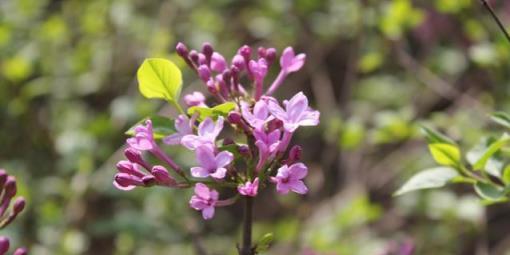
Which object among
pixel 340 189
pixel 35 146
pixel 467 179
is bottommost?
pixel 340 189

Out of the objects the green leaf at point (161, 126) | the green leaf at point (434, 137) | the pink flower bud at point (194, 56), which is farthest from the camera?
the green leaf at point (434, 137)

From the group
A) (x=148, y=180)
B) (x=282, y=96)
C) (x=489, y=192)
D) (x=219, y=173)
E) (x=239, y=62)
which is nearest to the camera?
(x=219, y=173)

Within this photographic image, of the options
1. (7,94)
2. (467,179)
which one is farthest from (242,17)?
(467,179)

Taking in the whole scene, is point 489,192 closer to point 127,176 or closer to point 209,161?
point 209,161

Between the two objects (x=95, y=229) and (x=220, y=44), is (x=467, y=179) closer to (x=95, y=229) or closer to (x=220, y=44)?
(x=95, y=229)

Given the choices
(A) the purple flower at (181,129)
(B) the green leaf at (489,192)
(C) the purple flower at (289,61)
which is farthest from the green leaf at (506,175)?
(A) the purple flower at (181,129)

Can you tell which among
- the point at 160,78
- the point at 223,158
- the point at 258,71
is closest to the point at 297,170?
the point at 223,158

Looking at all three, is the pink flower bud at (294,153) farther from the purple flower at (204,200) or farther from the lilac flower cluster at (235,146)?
the purple flower at (204,200)
